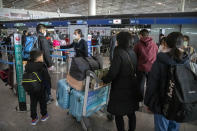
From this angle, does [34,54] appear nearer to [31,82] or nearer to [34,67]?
[34,67]

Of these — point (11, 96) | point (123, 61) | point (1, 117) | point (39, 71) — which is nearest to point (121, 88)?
point (123, 61)

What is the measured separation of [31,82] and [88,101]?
0.95m

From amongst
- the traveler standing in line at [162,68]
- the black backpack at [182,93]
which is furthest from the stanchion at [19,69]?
the black backpack at [182,93]

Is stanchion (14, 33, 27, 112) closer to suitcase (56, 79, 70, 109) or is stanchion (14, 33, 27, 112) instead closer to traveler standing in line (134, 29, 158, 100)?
suitcase (56, 79, 70, 109)

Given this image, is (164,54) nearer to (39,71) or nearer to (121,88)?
(121,88)

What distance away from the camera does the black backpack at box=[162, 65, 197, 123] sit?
1.39m

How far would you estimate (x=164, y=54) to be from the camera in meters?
1.54

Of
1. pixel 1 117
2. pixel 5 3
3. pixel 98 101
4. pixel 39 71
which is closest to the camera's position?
pixel 98 101

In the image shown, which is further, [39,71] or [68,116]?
[68,116]

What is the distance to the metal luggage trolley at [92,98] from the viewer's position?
6.47 feet

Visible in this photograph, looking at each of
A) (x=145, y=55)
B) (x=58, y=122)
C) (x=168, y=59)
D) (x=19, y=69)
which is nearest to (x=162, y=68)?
(x=168, y=59)

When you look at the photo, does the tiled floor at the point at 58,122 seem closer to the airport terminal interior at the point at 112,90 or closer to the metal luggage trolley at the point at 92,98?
the airport terminal interior at the point at 112,90

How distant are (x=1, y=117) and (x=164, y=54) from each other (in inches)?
115

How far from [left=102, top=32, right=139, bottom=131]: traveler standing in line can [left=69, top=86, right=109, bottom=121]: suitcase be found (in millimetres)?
301
